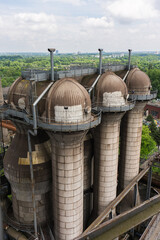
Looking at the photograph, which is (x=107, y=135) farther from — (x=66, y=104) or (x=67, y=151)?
(x=66, y=104)

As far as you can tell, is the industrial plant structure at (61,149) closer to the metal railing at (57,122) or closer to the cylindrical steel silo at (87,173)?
the metal railing at (57,122)

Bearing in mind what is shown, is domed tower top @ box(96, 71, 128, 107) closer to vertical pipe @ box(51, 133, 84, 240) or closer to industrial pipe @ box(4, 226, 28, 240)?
vertical pipe @ box(51, 133, 84, 240)

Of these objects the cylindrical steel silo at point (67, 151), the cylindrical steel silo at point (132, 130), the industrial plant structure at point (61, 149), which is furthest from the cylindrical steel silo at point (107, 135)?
the cylindrical steel silo at point (132, 130)

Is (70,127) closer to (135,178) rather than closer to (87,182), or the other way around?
→ (87,182)

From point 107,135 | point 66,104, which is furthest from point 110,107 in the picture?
point 66,104

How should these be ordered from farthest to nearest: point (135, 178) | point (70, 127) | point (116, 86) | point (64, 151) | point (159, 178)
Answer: point (159, 178) → point (135, 178) → point (116, 86) → point (64, 151) → point (70, 127)

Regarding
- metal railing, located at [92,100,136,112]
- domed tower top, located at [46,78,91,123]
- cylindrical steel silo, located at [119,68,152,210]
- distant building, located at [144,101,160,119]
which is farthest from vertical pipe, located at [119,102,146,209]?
distant building, located at [144,101,160,119]

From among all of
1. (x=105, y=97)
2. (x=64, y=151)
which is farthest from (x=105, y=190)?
(x=105, y=97)
